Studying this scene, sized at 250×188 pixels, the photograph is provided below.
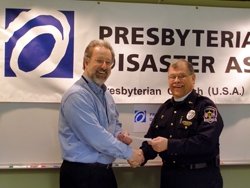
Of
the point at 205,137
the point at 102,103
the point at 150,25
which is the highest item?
the point at 150,25

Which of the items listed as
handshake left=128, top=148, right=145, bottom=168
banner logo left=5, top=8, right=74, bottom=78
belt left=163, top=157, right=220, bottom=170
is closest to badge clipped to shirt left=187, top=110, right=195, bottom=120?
belt left=163, top=157, right=220, bottom=170

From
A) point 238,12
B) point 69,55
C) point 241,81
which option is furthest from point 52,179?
point 238,12

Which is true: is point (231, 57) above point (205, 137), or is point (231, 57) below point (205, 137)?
above

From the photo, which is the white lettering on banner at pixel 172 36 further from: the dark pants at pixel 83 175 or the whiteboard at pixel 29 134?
the dark pants at pixel 83 175

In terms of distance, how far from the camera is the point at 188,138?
5.74 feet

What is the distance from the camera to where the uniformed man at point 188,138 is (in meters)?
1.68

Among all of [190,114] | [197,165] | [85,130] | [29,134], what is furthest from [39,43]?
[197,165]

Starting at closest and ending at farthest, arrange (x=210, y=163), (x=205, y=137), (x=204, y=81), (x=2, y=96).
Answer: (x=205, y=137) → (x=210, y=163) → (x=2, y=96) → (x=204, y=81)

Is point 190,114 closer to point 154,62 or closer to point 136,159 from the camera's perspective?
point 136,159

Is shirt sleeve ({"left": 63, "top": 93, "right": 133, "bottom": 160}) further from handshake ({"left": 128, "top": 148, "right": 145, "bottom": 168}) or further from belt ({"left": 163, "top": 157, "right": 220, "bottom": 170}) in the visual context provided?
belt ({"left": 163, "top": 157, "right": 220, "bottom": 170})

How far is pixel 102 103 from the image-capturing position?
1.79m

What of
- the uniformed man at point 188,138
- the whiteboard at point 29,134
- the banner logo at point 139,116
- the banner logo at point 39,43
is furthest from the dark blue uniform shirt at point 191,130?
the banner logo at point 39,43

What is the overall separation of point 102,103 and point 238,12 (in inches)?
79.9

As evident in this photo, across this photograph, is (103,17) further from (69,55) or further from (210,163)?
(210,163)
